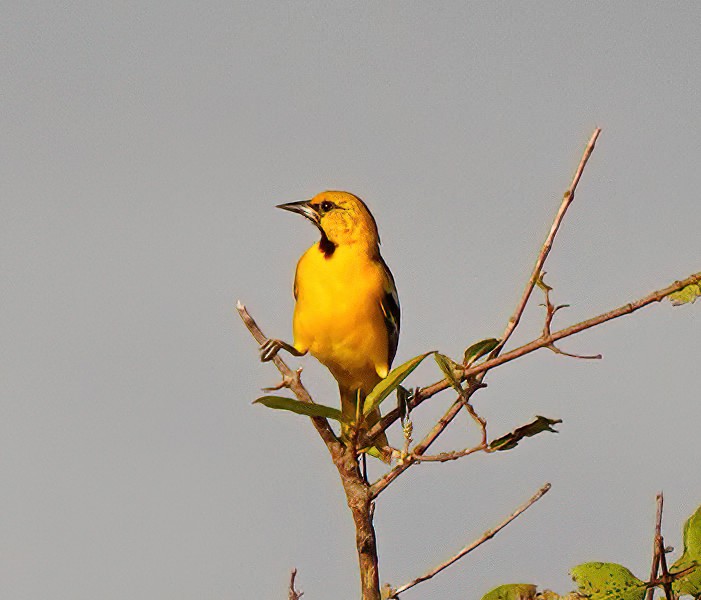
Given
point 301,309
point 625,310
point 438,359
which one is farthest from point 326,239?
point 625,310

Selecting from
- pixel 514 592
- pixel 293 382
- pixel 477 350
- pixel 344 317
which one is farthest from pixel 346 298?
pixel 514 592

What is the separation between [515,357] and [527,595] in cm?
56

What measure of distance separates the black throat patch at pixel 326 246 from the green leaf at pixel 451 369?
67.1 inches

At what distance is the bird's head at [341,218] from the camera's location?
420 centimetres

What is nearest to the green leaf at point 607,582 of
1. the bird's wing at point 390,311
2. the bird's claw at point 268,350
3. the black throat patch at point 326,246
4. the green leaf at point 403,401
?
the green leaf at point 403,401

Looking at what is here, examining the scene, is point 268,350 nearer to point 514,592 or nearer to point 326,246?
point 514,592

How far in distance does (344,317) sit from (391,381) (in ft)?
4.45

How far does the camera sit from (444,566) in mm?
2418

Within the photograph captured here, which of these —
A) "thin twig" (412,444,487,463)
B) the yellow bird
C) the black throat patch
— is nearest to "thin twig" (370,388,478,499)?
"thin twig" (412,444,487,463)

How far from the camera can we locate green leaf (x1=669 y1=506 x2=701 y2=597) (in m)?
2.23

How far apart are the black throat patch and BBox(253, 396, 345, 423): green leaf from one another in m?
1.56

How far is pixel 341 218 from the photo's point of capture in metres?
4.20

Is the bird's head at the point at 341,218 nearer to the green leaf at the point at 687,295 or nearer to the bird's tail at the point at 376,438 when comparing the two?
the bird's tail at the point at 376,438

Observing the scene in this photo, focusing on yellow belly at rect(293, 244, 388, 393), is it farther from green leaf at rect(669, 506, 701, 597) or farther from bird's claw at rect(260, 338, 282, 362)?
green leaf at rect(669, 506, 701, 597)
